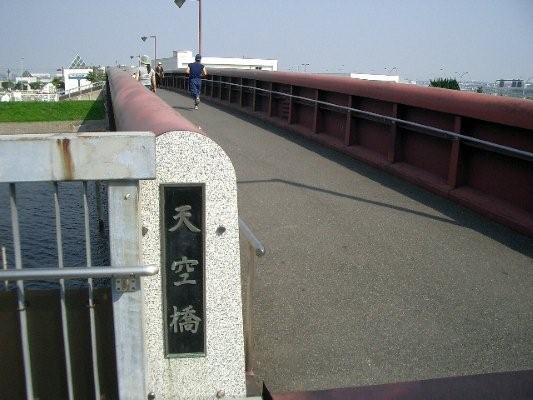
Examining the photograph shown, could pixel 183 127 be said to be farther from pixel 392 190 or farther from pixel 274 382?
pixel 392 190

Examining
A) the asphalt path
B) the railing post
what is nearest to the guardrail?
the asphalt path

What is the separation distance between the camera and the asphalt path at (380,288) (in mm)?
3738

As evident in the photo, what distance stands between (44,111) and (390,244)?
48043 millimetres

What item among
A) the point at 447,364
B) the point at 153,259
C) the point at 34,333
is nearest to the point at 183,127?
the point at 153,259

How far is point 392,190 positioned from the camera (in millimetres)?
7941

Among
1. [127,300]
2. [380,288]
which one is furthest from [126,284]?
[380,288]

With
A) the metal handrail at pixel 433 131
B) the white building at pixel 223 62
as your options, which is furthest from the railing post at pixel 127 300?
the white building at pixel 223 62

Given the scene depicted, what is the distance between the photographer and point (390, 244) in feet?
19.2

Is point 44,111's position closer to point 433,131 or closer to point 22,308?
point 433,131

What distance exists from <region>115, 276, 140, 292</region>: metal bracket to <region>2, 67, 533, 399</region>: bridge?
73cm

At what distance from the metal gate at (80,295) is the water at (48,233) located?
4.91ft

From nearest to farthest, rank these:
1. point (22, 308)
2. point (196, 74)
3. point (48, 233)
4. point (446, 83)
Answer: point (22, 308)
point (48, 233)
point (196, 74)
point (446, 83)

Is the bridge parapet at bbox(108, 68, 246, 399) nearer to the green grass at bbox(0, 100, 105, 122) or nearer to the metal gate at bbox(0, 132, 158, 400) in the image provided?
the metal gate at bbox(0, 132, 158, 400)

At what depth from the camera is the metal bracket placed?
2789 millimetres
